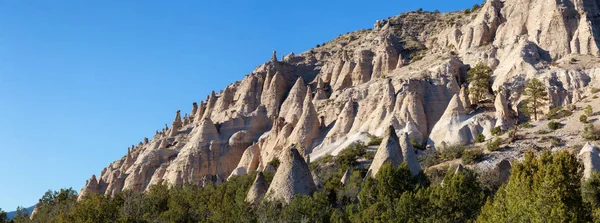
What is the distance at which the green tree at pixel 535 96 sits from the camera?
53938 mm

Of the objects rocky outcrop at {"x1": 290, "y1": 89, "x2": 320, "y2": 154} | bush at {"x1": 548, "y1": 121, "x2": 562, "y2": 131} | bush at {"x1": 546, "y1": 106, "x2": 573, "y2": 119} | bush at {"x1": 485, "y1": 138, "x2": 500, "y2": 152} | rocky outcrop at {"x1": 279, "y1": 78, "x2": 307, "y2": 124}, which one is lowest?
bush at {"x1": 485, "y1": 138, "x2": 500, "y2": 152}

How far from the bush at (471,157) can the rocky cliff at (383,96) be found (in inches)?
254

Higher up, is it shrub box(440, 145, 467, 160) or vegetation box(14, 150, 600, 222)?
shrub box(440, 145, 467, 160)

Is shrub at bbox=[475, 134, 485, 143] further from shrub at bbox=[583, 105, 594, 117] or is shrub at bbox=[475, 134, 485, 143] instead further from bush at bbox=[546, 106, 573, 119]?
shrub at bbox=[583, 105, 594, 117]

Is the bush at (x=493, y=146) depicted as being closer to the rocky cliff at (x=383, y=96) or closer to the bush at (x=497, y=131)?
the bush at (x=497, y=131)

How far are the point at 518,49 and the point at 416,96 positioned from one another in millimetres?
11939

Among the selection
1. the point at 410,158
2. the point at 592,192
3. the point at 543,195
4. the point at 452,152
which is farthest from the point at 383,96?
the point at 543,195

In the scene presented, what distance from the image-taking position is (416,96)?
197ft

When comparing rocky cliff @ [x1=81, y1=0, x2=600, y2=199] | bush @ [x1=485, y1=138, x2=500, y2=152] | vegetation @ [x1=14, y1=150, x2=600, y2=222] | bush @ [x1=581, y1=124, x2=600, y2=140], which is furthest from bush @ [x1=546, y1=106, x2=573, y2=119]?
vegetation @ [x1=14, y1=150, x2=600, y2=222]

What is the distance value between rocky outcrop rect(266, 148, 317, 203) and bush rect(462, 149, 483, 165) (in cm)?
1279

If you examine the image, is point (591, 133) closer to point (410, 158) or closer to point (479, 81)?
point (410, 158)

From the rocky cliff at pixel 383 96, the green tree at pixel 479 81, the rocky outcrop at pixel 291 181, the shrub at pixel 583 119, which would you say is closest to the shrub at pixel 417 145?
the rocky cliff at pixel 383 96

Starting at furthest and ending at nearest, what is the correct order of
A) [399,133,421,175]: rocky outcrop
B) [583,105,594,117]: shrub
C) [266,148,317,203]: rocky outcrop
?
[583,105,594,117]: shrub
[399,133,421,175]: rocky outcrop
[266,148,317,203]: rocky outcrop

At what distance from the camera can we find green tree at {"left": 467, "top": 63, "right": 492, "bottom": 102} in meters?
59.5
